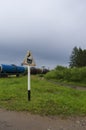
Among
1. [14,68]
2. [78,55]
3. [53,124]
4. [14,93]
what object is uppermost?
[78,55]

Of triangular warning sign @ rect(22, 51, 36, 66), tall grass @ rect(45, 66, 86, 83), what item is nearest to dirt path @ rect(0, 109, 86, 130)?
triangular warning sign @ rect(22, 51, 36, 66)

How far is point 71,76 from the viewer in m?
26.5

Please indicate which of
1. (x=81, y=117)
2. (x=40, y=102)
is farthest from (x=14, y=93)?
(x=81, y=117)

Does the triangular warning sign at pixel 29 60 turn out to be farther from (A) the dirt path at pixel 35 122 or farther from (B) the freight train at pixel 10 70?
(B) the freight train at pixel 10 70

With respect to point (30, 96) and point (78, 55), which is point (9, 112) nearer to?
point (30, 96)

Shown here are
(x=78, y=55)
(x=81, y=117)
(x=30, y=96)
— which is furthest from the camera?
(x=78, y=55)

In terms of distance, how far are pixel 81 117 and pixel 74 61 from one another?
5003cm

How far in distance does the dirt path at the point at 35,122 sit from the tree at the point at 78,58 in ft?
141

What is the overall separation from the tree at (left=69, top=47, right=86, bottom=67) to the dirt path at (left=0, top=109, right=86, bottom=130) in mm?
43018

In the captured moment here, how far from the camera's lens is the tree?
5697cm

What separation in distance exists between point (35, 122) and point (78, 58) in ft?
160

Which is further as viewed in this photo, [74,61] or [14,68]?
[74,61]

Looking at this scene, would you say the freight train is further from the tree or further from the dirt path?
the dirt path

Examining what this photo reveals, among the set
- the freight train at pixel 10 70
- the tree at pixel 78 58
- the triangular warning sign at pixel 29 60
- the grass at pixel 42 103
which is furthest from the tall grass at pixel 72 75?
the tree at pixel 78 58
